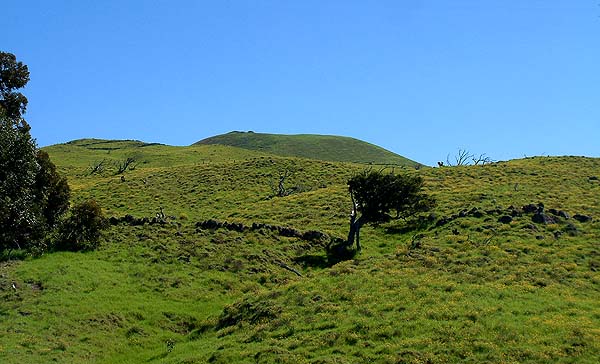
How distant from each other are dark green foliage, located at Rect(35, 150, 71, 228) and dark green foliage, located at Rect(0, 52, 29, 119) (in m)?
6.52

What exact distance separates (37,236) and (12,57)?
1194cm

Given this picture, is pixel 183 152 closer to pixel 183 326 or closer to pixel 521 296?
pixel 183 326

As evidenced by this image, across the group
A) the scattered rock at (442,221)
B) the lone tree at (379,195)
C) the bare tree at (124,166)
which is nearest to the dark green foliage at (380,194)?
the lone tree at (379,195)

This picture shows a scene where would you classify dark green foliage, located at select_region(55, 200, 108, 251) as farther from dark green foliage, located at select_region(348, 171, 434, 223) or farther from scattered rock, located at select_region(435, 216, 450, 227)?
scattered rock, located at select_region(435, 216, 450, 227)

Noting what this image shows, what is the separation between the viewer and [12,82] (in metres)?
38.7

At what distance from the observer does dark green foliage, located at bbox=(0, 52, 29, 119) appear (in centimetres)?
3828

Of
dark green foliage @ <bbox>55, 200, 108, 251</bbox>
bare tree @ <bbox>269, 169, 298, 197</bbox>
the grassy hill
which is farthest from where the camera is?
bare tree @ <bbox>269, 169, 298, 197</bbox>

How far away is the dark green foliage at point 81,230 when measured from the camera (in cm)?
4456

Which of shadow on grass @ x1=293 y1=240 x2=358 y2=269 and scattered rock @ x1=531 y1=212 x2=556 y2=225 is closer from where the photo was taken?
shadow on grass @ x1=293 y1=240 x2=358 y2=269

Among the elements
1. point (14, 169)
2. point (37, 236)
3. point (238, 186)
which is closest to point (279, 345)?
point (14, 169)

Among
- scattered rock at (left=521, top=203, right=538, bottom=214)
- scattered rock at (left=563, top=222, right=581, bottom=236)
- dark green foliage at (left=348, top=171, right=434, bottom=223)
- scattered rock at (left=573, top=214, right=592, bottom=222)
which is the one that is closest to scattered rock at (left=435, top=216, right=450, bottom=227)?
dark green foliage at (left=348, top=171, right=434, bottom=223)

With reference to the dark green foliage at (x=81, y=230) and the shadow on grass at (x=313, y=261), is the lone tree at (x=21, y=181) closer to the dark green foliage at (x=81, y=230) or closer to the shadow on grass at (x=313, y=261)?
the dark green foliage at (x=81, y=230)

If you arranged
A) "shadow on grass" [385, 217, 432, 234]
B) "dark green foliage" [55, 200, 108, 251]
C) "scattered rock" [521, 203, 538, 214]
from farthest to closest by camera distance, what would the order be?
1. "shadow on grass" [385, 217, 432, 234]
2. "scattered rock" [521, 203, 538, 214]
3. "dark green foliage" [55, 200, 108, 251]

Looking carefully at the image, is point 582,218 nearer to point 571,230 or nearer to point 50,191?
point 571,230
